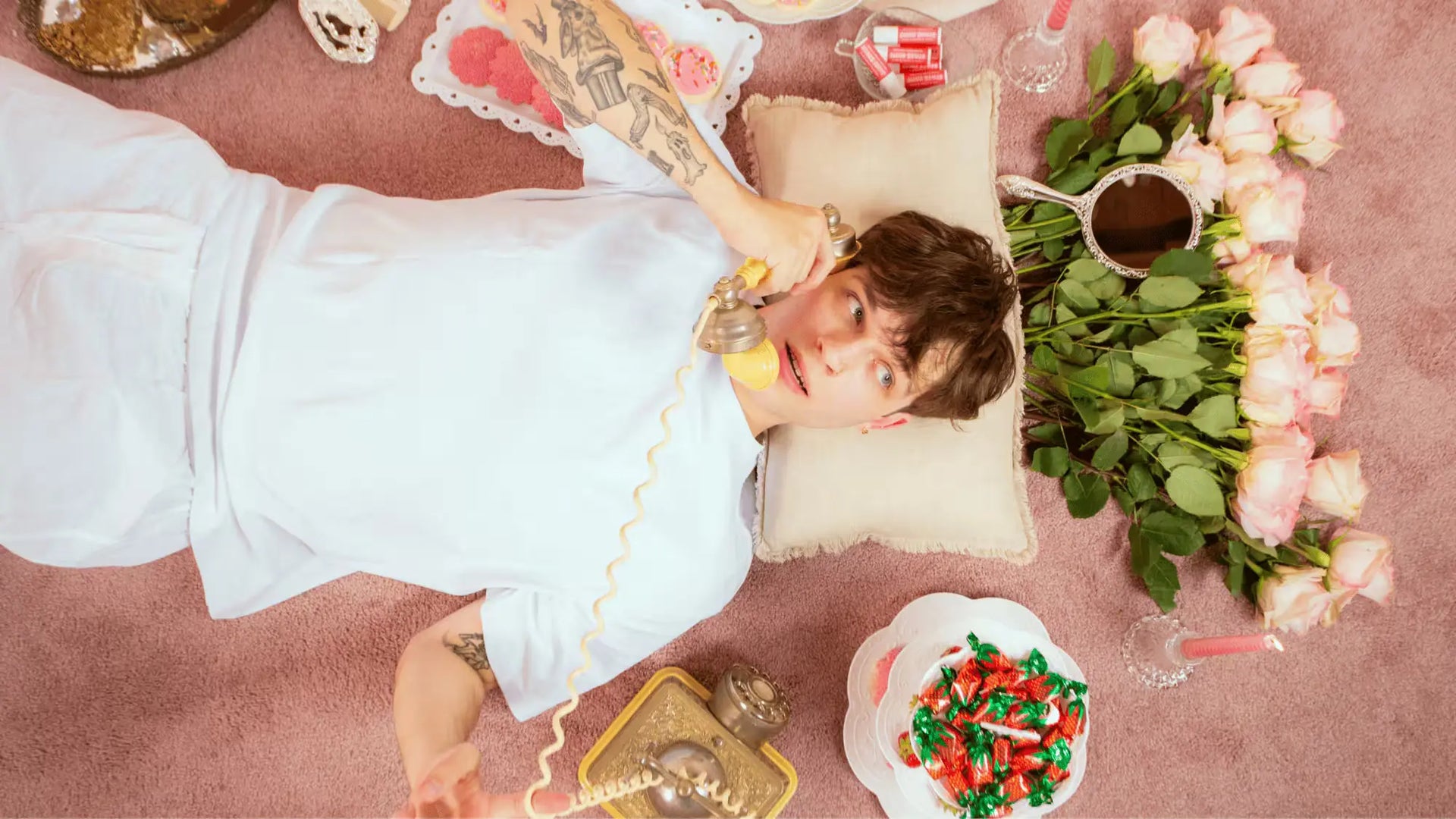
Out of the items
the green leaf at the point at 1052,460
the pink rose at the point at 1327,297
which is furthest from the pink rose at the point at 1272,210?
the green leaf at the point at 1052,460

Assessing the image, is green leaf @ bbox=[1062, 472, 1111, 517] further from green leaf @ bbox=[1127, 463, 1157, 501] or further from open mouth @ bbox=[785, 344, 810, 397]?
open mouth @ bbox=[785, 344, 810, 397]

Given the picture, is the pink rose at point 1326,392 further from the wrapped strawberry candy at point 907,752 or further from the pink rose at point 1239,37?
the wrapped strawberry candy at point 907,752

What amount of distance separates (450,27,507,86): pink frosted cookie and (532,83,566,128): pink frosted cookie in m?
0.12

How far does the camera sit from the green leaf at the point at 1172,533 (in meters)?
1.75

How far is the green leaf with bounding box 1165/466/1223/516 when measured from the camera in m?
1.64

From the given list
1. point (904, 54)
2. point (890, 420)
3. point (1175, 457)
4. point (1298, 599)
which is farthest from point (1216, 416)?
point (904, 54)

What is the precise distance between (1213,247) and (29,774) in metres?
2.84

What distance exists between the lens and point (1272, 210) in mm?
1646

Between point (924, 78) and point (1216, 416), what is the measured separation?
0.98 m

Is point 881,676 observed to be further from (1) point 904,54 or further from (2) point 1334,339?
(1) point 904,54

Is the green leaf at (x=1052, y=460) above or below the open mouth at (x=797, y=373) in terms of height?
below

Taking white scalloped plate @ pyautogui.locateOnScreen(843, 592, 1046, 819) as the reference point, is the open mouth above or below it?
above

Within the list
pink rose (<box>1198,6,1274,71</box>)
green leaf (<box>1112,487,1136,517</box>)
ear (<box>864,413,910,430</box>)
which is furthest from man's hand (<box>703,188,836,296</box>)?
pink rose (<box>1198,6,1274,71</box>)

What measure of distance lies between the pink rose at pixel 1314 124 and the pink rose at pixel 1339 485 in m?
0.70
